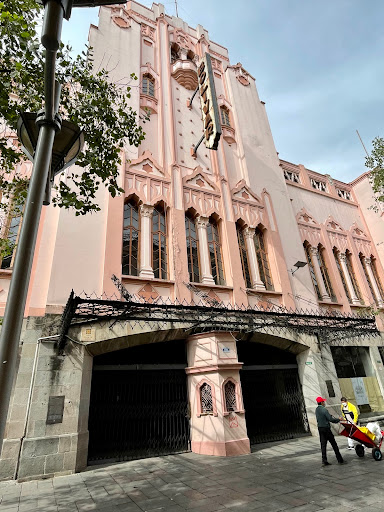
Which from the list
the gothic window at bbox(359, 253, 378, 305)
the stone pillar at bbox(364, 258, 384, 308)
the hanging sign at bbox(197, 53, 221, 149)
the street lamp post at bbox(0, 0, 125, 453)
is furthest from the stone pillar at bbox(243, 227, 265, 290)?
the street lamp post at bbox(0, 0, 125, 453)

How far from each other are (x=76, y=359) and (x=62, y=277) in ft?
7.93

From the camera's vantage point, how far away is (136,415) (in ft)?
30.5

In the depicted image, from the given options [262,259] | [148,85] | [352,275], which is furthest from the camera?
[352,275]

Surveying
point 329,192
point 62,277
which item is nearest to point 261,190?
point 329,192

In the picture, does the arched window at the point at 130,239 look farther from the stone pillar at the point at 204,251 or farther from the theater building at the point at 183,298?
the stone pillar at the point at 204,251

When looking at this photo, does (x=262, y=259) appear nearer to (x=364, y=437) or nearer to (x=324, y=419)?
(x=324, y=419)

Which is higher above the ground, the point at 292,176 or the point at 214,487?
the point at 292,176

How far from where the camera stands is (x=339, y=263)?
54.3 feet

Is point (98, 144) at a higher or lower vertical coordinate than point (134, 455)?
higher

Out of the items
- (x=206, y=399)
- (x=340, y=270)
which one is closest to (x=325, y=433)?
(x=206, y=399)

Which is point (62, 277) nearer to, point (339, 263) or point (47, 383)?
point (47, 383)

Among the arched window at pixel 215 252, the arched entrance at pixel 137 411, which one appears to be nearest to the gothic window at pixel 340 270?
the arched window at pixel 215 252

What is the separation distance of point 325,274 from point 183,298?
874cm

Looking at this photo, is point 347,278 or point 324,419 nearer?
Answer: point 324,419
